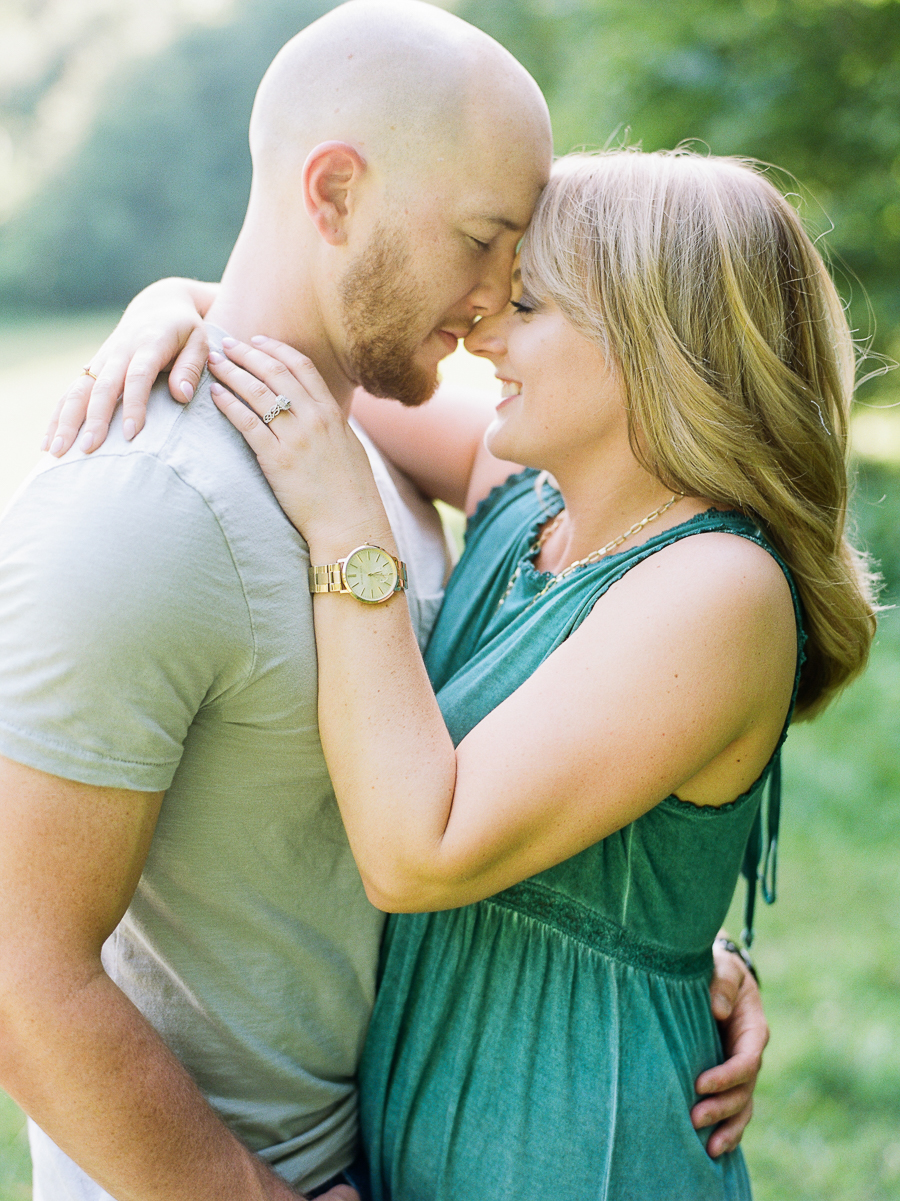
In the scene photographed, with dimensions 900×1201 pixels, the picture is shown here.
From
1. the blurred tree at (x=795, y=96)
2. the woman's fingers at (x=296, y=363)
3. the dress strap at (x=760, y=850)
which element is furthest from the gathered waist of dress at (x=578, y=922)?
the blurred tree at (x=795, y=96)

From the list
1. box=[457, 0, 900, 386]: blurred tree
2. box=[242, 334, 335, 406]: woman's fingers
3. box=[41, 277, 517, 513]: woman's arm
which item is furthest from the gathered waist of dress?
box=[457, 0, 900, 386]: blurred tree

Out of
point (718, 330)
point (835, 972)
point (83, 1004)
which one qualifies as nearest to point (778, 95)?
point (835, 972)

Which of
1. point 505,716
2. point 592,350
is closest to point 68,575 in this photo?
point 505,716

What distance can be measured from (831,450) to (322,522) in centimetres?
97

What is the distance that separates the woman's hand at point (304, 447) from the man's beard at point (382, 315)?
0.21 meters

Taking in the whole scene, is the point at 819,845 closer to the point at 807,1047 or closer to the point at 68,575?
the point at 807,1047

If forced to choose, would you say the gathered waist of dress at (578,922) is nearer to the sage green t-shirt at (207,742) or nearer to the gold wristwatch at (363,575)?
the sage green t-shirt at (207,742)

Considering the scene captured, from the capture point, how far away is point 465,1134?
6.07ft

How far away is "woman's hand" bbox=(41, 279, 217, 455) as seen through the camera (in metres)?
1.49

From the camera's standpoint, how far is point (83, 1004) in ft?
4.66

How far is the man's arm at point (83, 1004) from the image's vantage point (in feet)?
4.48

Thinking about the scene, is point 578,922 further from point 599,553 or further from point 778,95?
point 778,95

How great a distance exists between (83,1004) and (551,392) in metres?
1.28

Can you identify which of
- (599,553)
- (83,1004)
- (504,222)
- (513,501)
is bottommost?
(83,1004)
